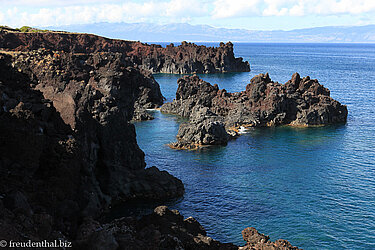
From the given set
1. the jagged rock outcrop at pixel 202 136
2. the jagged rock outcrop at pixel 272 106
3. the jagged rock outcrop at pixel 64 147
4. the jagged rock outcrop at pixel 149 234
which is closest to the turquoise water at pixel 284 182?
the jagged rock outcrop at pixel 202 136

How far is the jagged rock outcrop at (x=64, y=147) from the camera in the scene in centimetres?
2620

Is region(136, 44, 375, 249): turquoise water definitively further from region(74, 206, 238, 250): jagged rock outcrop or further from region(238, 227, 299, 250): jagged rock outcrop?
region(74, 206, 238, 250): jagged rock outcrop

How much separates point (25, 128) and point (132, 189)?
778 inches

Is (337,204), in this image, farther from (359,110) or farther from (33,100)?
(359,110)

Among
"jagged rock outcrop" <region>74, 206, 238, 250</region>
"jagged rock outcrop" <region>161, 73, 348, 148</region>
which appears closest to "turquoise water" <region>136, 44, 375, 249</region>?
"jagged rock outcrop" <region>161, 73, 348, 148</region>

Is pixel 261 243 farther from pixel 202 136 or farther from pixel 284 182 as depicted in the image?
pixel 202 136

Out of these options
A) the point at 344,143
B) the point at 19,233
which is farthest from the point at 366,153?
the point at 19,233

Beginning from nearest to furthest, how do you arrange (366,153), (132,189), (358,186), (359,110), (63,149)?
1. (63,149)
2. (132,189)
3. (358,186)
4. (366,153)
5. (359,110)

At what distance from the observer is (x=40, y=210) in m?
26.3

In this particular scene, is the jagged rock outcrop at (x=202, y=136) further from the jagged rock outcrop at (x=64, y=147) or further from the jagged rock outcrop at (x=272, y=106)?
the jagged rock outcrop at (x=64, y=147)

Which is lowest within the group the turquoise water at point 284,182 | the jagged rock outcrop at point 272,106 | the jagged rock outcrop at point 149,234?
the turquoise water at point 284,182

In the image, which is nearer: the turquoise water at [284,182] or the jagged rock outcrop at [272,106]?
the turquoise water at [284,182]

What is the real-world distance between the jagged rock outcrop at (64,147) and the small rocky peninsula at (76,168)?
79 millimetres

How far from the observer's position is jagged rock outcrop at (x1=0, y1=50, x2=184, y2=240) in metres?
26.2
